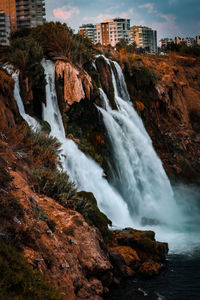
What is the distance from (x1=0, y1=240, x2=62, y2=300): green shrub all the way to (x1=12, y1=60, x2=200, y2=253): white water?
8.44 meters

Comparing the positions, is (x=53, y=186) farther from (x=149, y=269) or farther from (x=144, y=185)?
(x=144, y=185)

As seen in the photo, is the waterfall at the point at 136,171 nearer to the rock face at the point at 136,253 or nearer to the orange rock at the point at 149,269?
the rock face at the point at 136,253

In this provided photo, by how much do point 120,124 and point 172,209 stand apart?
6.31m

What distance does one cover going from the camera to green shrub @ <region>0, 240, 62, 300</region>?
512cm

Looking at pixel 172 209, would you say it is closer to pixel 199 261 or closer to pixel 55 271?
pixel 199 261

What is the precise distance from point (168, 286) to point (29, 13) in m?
99.0

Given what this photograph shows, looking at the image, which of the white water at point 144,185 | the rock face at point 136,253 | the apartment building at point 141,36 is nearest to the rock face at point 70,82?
the white water at point 144,185

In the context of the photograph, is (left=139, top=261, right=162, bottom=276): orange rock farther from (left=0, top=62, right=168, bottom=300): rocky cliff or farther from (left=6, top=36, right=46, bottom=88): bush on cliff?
(left=6, top=36, right=46, bottom=88): bush on cliff

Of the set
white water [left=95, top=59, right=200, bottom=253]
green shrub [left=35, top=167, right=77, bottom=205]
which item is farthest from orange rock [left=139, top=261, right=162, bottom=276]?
green shrub [left=35, top=167, right=77, bottom=205]

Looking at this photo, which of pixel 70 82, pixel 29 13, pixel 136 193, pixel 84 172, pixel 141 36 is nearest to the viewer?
pixel 84 172

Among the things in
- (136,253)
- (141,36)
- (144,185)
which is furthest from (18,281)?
(141,36)

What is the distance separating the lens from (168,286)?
10.5 metres

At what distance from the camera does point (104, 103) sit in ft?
69.9

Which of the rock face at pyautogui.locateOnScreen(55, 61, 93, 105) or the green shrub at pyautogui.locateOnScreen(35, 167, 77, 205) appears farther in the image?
the rock face at pyautogui.locateOnScreen(55, 61, 93, 105)
